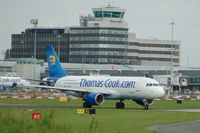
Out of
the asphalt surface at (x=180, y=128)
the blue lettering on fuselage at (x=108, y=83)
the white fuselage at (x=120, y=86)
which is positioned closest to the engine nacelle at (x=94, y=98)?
the white fuselage at (x=120, y=86)

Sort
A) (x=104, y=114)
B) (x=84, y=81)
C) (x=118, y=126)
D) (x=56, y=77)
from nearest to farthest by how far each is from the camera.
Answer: (x=118, y=126)
(x=104, y=114)
(x=84, y=81)
(x=56, y=77)

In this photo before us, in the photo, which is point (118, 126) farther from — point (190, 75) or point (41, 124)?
point (190, 75)

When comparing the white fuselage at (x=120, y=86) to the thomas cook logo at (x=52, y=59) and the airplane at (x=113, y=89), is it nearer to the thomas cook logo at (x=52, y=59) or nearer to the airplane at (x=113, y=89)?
the airplane at (x=113, y=89)

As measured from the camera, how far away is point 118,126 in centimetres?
5228

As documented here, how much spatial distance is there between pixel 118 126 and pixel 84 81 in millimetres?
32650

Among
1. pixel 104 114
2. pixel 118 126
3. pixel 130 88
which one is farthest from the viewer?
pixel 130 88

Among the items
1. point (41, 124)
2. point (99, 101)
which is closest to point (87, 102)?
point (99, 101)

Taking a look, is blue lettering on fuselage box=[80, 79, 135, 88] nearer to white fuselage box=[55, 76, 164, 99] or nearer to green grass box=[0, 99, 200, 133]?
white fuselage box=[55, 76, 164, 99]

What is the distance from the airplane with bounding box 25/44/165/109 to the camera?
78.1 meters

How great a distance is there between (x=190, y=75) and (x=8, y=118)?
162 m

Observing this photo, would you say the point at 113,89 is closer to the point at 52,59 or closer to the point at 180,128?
the point at 52,59

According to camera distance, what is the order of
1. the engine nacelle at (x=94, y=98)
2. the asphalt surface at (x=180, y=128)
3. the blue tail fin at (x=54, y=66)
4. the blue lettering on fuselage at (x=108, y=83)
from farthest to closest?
the blue tail fin at (x=54, y=66), the blue lettering on fuselage at (x=108, y=83), the engine nacelle at (x=94, y=98), the asphalt surface at (x=180, y=128)

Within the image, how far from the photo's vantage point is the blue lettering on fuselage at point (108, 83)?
262 feet

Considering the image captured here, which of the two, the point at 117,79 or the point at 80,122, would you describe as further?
the point at 117,79
